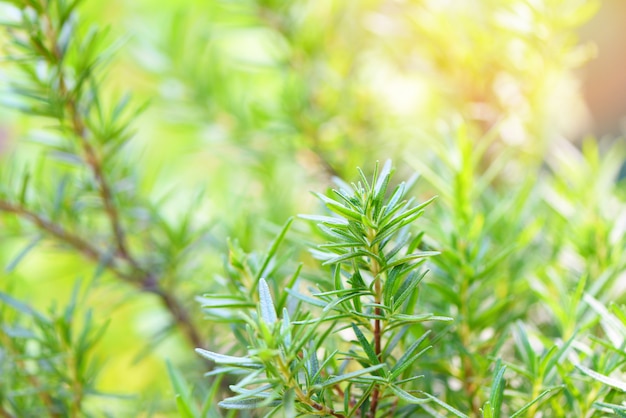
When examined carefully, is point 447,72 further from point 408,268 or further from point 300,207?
point 408,268

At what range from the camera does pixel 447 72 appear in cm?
38

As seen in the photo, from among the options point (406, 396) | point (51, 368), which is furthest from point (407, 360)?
point (51, 368)

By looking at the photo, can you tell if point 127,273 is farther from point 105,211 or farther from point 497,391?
point 497,391

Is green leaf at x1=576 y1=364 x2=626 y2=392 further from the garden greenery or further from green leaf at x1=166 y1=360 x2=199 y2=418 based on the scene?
green leaf at x1=166 y1=360 x2=199 y2=418

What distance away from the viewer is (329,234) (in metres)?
0.18

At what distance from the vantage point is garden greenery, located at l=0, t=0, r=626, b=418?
17 cm

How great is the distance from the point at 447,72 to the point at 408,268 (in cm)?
25

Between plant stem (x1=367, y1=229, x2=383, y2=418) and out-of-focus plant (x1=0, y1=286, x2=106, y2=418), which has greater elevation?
plant stem (x1=367, y1=229, x2=383, y2=418)

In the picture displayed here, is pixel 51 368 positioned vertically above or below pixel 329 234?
below

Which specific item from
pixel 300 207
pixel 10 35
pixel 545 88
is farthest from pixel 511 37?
pixel 10 35

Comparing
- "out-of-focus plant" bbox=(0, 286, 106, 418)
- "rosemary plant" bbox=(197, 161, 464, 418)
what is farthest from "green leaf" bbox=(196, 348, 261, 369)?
"out-of-focus plant" bbox=(0, 286, 106, 418)

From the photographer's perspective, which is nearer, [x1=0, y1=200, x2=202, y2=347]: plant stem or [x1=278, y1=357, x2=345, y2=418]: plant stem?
[x1=278, y1=357, x2=345, y2=418]: plant stem

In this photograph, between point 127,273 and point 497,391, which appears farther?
point 127,273

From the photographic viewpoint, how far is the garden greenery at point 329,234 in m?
0.17
